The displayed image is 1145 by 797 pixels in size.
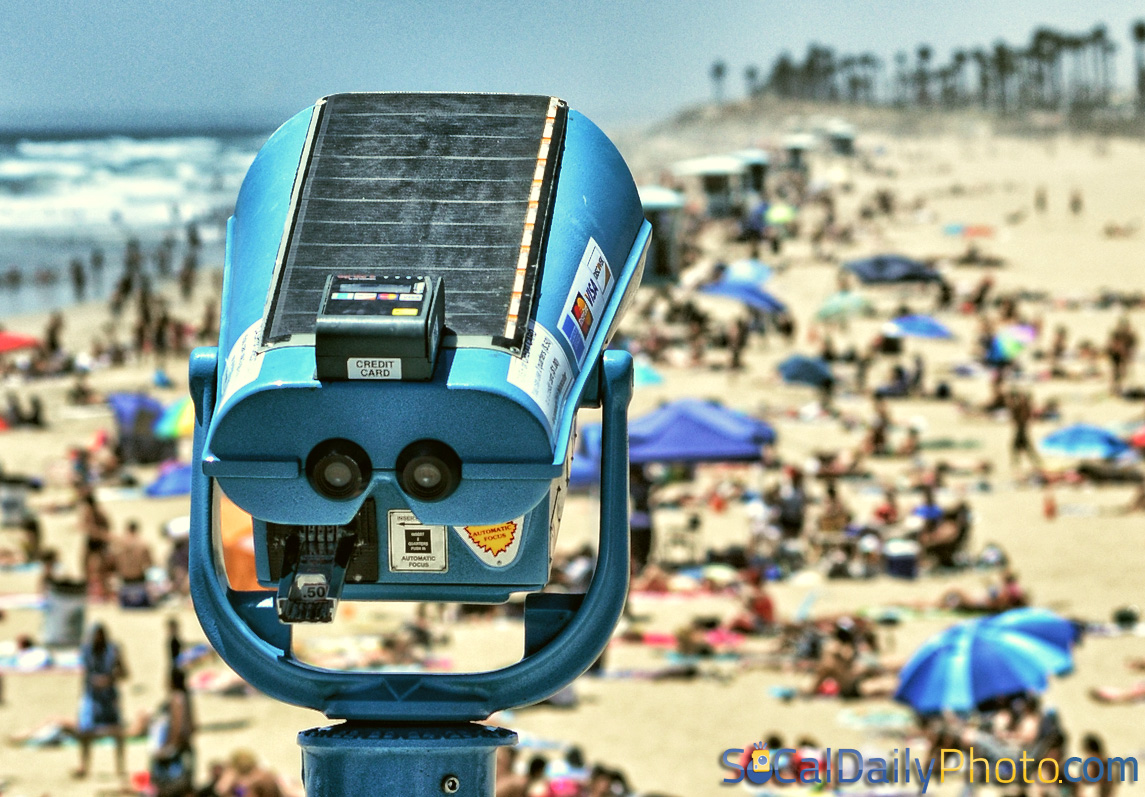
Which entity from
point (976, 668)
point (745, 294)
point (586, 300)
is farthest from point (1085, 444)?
point (586, 300)

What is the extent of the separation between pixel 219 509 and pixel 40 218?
6664cm

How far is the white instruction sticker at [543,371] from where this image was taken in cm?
285

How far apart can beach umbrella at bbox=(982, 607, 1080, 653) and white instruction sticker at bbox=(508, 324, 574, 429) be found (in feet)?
29.9

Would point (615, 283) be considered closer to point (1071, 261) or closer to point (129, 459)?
point (129, 459)

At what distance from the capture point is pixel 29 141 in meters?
112

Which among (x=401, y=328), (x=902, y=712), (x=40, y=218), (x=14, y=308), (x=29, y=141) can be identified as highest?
(x=29, y=141)

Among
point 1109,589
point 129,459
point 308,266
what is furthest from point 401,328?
point 129,459

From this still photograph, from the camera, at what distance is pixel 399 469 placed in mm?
2812

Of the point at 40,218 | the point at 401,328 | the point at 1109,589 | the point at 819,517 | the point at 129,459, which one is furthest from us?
the point at 40,218

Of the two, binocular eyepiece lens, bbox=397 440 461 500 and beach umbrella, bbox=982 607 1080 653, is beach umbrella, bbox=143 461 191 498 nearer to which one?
beach umbrella, bbox=982 607 1080 653

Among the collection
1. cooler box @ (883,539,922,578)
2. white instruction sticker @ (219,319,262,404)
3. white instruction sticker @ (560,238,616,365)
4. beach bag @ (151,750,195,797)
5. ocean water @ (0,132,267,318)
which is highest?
ocean water @ (0,132,267,318)

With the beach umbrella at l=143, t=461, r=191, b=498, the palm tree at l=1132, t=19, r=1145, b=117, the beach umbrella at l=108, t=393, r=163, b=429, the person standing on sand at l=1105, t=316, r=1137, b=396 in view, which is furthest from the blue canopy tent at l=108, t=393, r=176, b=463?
the palm tree at l=1132, t=19, r=1145, b=117

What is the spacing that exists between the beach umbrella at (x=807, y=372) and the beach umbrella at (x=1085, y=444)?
259 inches

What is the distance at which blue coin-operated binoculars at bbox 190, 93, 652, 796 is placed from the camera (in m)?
2.80
